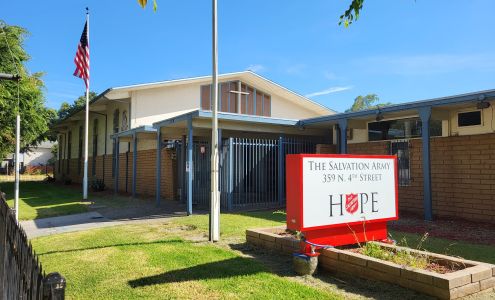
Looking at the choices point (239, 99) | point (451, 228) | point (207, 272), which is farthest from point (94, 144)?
point (207, 272)

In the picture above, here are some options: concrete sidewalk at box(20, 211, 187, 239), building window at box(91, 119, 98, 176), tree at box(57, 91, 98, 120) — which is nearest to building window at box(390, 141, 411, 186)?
concrete sidewalk at box(20, 211, 187, 239)

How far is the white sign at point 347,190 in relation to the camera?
18.4 feet

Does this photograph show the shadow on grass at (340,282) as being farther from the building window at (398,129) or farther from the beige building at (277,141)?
the building window at (398,129)

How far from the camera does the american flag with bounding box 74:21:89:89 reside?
58.0 feet

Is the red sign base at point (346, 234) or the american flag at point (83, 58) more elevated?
the american flag at point (83, 58)

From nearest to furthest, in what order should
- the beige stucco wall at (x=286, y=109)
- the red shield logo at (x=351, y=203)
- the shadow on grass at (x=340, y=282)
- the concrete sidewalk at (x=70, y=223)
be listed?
the shadow on grass at (x=340, y=282)
the red shield logo at (x=351, y=203)
the concrete sidewalk at (x=70, y=223)
the beige stucco wall at (x=286, y=109)

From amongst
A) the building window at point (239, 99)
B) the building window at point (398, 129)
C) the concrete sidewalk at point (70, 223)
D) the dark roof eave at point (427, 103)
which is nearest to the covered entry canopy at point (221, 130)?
the concrete sidewalk at point (70, 223)

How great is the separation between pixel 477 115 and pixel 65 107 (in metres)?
60.3

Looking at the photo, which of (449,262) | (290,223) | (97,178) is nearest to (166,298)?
(290,223)

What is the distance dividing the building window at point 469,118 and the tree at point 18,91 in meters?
12.8

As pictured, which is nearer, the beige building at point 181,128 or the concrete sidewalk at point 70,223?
the concrete sidewalk at point 70,223

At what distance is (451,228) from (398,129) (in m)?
4.29

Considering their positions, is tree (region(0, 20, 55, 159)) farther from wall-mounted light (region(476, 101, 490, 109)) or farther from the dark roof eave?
wall-mounted light (region(476, 101, 490, 109))

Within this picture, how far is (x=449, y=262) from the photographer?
516 cm
